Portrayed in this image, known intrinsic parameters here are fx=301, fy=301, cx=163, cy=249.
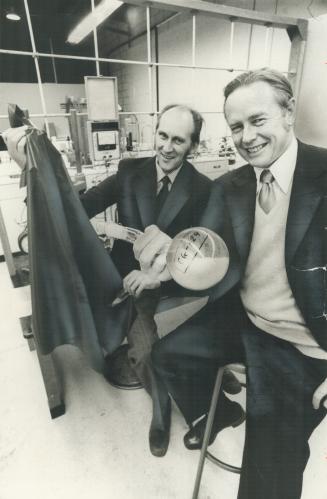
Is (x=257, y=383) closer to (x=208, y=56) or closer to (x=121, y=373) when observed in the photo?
(x=121, y=373)

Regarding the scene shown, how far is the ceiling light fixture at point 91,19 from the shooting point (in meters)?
4.71

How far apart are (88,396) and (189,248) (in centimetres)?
120

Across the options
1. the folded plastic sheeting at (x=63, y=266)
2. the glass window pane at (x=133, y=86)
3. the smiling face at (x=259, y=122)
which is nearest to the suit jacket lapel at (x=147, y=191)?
the folded plastic sheeting at (x=63, y=266)

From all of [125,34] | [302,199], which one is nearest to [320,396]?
[302,199]

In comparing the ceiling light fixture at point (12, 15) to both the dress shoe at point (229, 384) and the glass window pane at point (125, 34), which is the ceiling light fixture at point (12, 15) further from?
the dress shoe at point (229, 384)

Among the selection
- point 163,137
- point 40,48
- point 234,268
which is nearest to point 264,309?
point 234,268

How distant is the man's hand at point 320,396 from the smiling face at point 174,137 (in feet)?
3.34

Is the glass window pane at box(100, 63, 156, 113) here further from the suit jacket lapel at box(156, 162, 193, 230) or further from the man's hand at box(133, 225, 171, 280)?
the man's hand at box(133, 225, 171, 280)

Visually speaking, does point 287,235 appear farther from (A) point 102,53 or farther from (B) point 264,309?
(A) point 102,53

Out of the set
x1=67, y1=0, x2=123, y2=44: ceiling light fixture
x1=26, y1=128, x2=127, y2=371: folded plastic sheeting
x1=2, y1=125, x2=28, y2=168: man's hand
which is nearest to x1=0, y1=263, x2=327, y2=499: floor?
x1=26, y1=128, x2=127, y2=371: folded plastic sheeting

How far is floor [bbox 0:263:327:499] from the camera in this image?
1.25 metres

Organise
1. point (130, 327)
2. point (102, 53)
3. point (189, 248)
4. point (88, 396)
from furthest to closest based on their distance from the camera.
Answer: point (102, 53) → point (88, 396) → point (130, 327) → point (189, 248)

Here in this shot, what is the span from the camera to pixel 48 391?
5.05ft

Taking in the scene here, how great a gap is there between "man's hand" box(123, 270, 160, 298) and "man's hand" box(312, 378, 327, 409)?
69 centimetres
